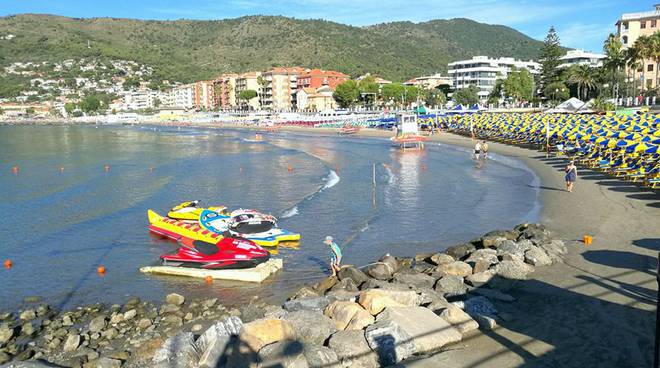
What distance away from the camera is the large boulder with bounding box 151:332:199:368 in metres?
9.40

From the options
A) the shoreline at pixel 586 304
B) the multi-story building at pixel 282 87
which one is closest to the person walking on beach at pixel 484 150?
the shoreline at pixel 586 304

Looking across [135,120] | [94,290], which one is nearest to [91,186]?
[94,290]

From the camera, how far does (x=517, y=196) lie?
87.3 ft

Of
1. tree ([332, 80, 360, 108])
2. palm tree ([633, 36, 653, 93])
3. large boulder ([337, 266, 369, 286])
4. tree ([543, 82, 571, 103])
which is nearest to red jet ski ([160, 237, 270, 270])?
large boulder ([337, 266, 369, 286])

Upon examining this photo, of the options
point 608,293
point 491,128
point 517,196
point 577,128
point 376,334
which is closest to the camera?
point 376,334

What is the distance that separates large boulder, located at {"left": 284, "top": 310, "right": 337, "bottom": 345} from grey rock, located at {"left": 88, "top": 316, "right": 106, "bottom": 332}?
495cm

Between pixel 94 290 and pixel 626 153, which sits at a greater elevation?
pixel 626 153

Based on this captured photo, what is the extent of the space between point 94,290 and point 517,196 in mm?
20050

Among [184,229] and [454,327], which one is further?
[184,229]

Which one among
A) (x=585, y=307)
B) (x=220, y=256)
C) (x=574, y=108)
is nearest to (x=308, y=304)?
(x=220, y=256)

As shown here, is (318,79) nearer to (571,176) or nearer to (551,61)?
(551,61)

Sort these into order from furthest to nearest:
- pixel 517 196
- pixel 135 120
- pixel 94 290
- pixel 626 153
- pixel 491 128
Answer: pixel 135 120 < pixel 491 128 < pixel 626 153 < pixel 517 196 < pixel 94 290

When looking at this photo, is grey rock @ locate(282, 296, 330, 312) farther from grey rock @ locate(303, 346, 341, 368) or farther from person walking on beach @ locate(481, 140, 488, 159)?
person walking on beach @ locate(481, 140, 488, 159)

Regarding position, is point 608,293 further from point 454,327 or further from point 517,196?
point 517,196
